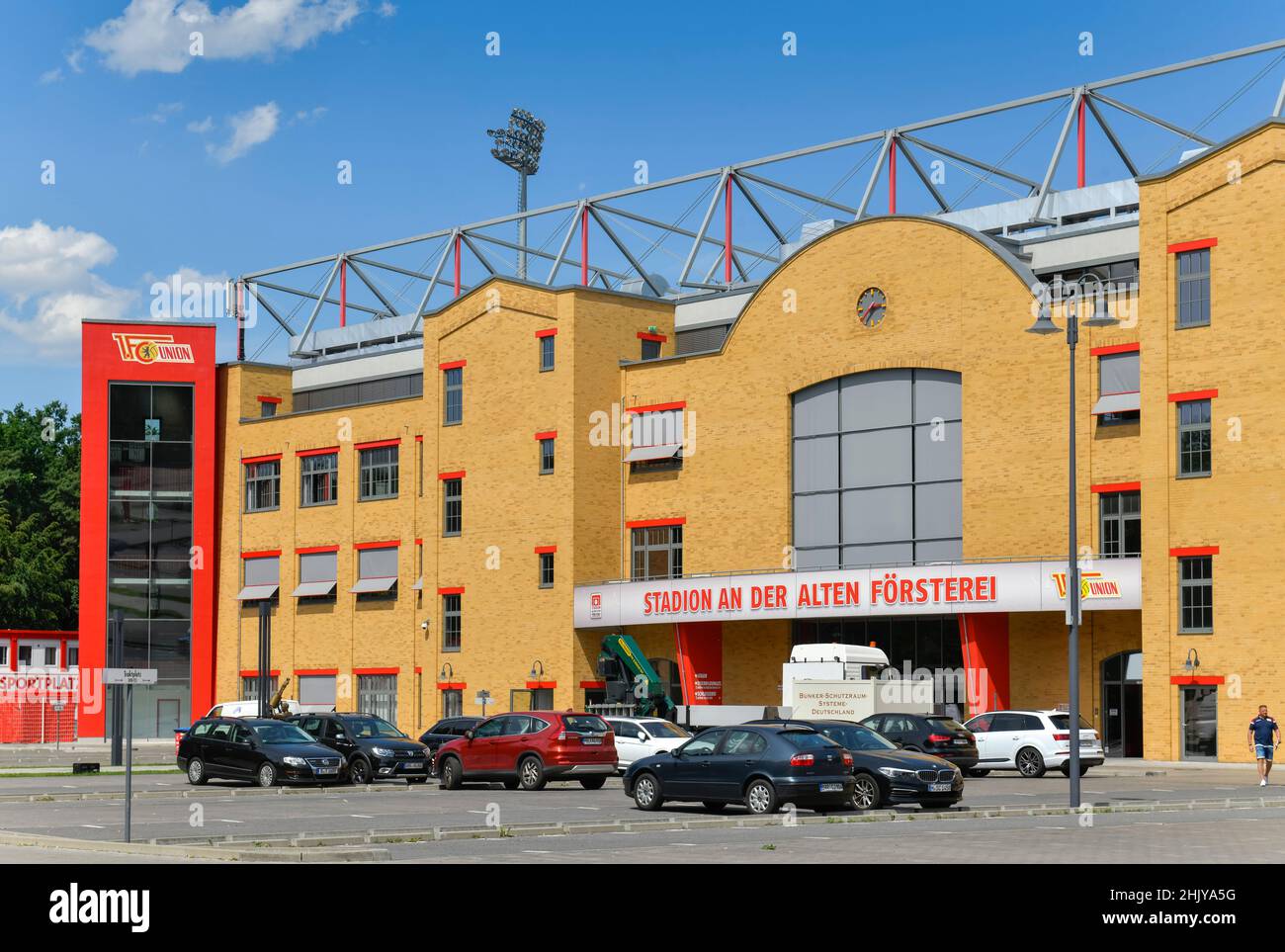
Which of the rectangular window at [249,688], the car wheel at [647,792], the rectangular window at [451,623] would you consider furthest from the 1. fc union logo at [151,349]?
the car wheel at [647,792]

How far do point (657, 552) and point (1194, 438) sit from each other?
20018mm

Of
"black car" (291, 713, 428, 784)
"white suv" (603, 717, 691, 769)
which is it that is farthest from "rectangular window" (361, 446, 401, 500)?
"white suv" (603, 717, 691, 769)

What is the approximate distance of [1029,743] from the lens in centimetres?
4106

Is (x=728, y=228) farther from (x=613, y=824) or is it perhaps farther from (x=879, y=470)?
(x=613, y=824)

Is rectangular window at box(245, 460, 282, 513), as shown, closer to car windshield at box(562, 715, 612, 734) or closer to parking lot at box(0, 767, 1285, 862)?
parking lot at box(0, 767, 1285, 862)

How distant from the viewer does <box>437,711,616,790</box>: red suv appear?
113ft

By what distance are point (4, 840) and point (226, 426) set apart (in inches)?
2137

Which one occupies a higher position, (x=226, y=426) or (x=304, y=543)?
(x=226, y=426)

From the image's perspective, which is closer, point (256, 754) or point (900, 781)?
point (900, 781)

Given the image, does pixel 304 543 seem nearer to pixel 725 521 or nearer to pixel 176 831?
pixel 725 521

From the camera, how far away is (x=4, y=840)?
21125 millimetres

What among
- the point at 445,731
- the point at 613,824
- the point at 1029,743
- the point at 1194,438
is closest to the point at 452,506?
the point at 445,731

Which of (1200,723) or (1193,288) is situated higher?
(1193,288)
